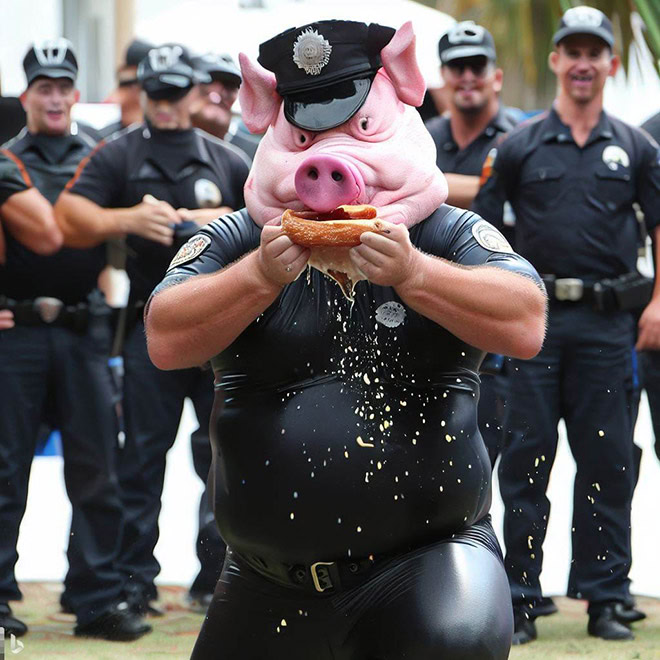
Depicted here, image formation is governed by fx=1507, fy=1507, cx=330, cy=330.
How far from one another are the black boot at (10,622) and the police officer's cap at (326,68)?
335 centimetres

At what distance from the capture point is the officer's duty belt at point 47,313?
6.32 metres

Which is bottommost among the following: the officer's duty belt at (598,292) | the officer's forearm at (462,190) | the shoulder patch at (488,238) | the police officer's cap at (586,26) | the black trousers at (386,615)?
the black trousers at (386,615)

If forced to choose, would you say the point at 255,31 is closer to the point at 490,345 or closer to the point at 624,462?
the point at 624,462

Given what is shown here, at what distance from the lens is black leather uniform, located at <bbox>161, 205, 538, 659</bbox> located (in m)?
3.33

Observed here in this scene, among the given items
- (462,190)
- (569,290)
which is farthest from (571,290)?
(462,190)

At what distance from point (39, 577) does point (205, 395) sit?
150 centimetres

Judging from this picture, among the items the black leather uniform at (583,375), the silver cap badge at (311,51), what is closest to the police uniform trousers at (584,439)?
the black leather uniform at (583,375)

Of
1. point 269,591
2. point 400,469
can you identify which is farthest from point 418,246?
point 269,591

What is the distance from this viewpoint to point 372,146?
3367 mm

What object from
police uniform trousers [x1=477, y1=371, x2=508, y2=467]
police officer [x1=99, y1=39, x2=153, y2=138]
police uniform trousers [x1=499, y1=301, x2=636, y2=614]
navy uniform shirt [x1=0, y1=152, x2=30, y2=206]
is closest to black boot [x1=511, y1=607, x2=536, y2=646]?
police uniform trousers [x1=499, y1=301, x2=636, y2=614]

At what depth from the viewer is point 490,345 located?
3295 millimetres

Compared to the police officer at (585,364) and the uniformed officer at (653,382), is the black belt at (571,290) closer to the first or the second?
the police officer at (585,364)

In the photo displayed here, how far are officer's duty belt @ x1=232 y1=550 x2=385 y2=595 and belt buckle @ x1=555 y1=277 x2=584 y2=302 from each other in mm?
3129

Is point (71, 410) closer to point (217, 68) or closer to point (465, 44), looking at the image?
point (217, 68)
